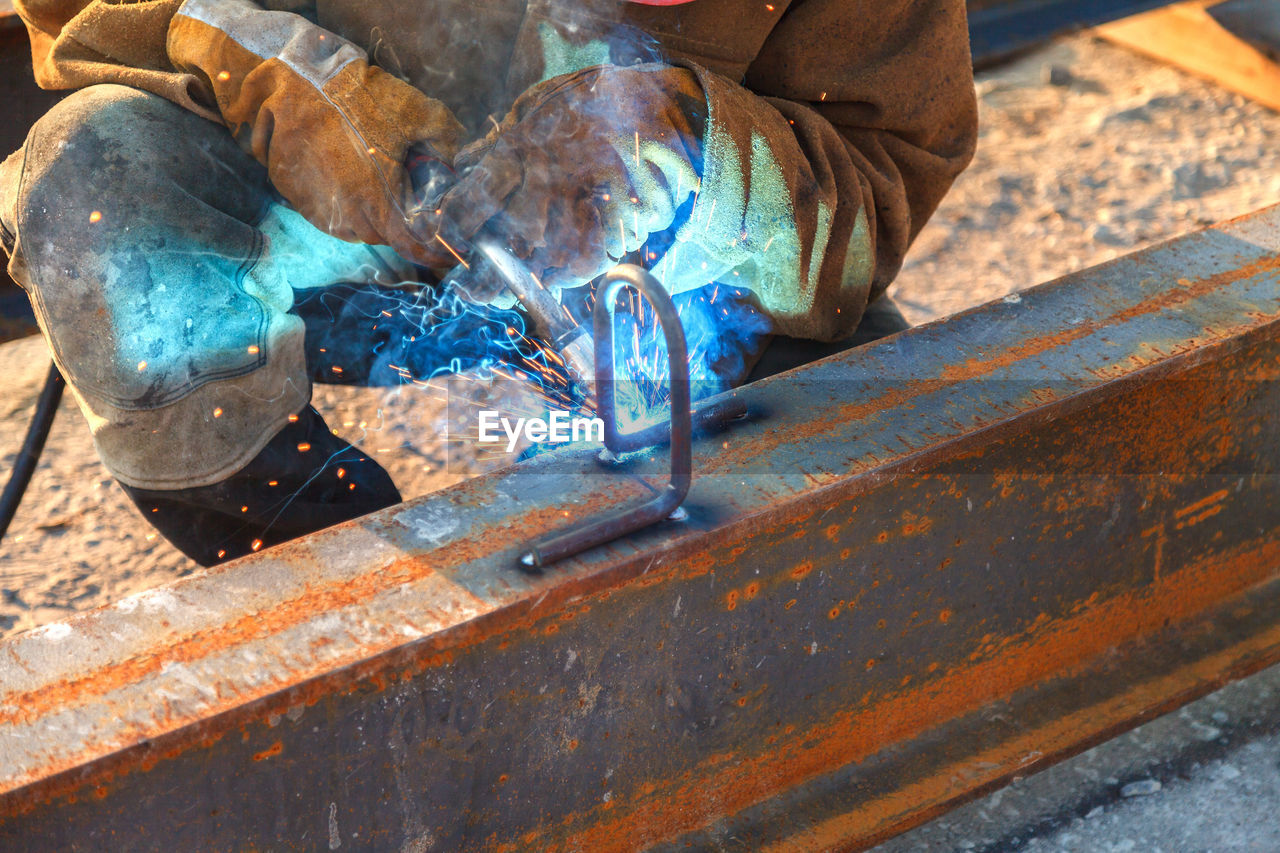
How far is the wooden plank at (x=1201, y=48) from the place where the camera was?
3.77 metres

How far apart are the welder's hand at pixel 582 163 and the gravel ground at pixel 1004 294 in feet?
2.60

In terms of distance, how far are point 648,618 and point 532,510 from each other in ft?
0.59

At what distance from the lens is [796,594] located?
1.43m

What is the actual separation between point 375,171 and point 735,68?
62 centimetres

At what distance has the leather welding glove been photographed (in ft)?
5.92

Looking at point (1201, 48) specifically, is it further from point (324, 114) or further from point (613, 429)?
point (613, 429)

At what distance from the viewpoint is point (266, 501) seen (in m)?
2.05

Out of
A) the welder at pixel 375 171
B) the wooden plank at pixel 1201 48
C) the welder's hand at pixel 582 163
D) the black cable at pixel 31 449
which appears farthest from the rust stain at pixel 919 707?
the wooden plank at pixel 1201 48

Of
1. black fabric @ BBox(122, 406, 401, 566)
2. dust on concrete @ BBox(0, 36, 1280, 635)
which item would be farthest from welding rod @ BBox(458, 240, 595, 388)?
dust on concrete @ BBox(0, 36, 1280, 635)

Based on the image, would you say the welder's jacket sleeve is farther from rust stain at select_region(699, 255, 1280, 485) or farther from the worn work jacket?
rust stain at select_region(699, 255, 1280, 485)

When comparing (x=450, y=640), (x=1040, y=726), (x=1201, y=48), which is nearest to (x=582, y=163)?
(x=450, y=640)

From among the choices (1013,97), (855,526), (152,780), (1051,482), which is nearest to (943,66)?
(1051,482)

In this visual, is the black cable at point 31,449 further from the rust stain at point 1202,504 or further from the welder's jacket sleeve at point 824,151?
the rust stain at point 1202,504
